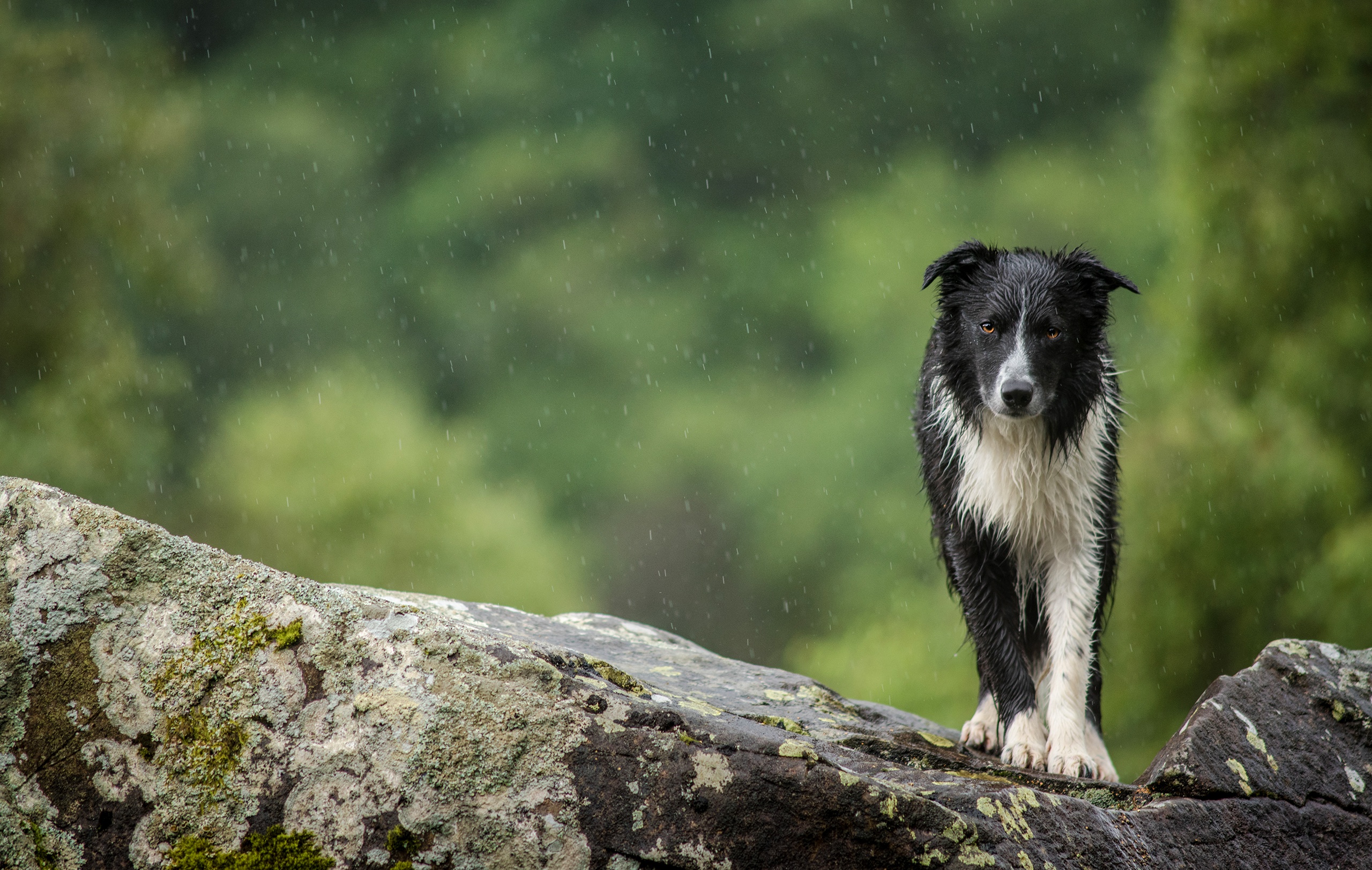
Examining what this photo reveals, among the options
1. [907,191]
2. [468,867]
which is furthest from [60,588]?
[907,191]

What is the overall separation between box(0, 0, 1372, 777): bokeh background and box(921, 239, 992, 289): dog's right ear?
6278 mm

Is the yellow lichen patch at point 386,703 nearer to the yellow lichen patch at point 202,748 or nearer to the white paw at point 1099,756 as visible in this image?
the yellow lichen patch at point 202,748

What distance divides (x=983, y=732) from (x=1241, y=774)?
47.5 inches

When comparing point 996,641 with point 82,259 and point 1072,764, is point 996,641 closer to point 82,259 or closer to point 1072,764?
point 1072,764

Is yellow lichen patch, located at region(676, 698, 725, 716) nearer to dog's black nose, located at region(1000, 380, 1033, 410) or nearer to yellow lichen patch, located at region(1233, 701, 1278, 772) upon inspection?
dog's black nose, located at region(1000, 380, 1033, 410)

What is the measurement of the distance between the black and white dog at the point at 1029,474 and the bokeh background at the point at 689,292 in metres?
5.79

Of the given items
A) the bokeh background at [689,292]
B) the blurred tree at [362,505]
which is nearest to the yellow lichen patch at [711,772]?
the bokeh background at [689,292]

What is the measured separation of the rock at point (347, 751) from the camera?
7.97ft

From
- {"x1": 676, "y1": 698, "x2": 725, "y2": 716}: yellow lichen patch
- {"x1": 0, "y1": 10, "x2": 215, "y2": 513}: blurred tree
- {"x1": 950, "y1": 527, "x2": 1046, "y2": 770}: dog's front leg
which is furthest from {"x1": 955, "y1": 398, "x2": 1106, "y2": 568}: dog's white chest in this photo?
{"x1": 0, "y1": 10, "x2": 215, "y2": 513}: blurred tree

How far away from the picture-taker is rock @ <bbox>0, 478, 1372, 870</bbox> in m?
2.43

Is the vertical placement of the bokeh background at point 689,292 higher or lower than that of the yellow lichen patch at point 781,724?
higher

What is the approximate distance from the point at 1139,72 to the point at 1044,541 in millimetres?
19914

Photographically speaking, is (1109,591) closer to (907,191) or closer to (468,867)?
(468,867)

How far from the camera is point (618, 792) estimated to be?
8.19 ft
